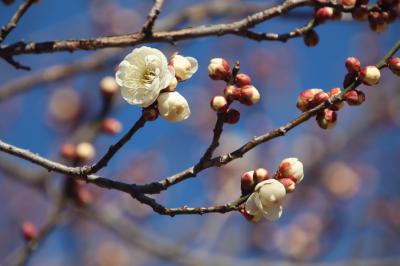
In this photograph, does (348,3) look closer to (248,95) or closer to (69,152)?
(248,95)

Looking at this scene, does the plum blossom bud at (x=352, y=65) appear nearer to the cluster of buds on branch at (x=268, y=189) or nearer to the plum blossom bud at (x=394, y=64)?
the plum blossom bud at (x=394, y=64)

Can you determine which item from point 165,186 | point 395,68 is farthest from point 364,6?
point 165,186

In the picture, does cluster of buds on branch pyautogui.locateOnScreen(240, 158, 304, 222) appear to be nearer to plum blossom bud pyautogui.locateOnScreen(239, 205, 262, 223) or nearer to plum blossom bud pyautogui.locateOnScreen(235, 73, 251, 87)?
plum blossom bud pyautogui.locateOnScreen(239, 205, 262, 223)

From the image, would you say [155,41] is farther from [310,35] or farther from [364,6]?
[364,6]

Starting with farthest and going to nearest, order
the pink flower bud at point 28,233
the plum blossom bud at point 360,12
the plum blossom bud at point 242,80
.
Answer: the pink flower bud at point 28,233 < the plum blossom bud at point 360,12 < the plum blossom bud at point 242,80

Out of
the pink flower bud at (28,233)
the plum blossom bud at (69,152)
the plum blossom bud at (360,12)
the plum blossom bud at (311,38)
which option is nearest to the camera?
the plum blossom bud at (360,12)

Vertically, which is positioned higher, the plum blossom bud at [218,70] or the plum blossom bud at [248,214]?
the plum blossom bud at [218,70]

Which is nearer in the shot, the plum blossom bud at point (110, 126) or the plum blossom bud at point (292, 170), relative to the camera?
the plum blossom bud at point (292, 170)

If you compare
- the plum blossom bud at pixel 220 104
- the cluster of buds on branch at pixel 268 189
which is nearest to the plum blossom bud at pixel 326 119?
the cluster of buds on branch at pixel 268 189
